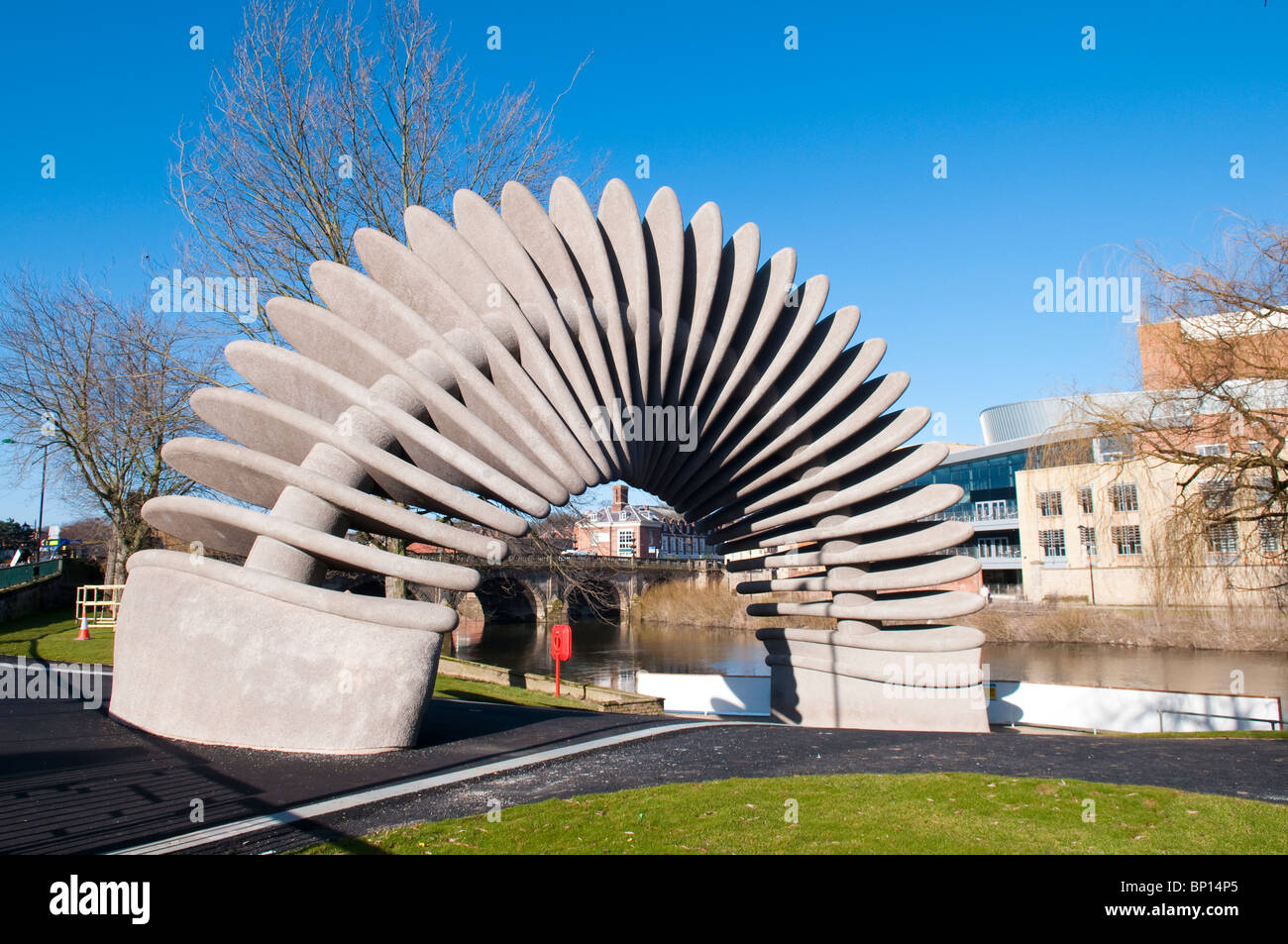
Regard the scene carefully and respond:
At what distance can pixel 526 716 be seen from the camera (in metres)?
11.6

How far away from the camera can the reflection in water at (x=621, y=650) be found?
3378 centimetres

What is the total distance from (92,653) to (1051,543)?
138 feet

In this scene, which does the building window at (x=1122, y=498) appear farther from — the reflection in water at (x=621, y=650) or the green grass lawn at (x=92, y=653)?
the reflection in water at (x=621, y=650)

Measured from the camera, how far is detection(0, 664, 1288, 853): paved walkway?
6188 millimetres

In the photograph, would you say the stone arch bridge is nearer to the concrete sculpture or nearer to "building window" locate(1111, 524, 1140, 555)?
"building window" locate(1111, 524, 1140, 555)

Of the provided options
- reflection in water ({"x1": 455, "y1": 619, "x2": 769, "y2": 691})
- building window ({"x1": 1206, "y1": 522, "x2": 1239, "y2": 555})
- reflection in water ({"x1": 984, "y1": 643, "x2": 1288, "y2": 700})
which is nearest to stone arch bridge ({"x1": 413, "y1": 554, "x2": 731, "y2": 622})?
reflection in water ({"x1": 455, "y1": 619, "x2": 769, "y2": 691})

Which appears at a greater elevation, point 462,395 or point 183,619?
point 462,395

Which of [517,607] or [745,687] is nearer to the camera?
[745,687]

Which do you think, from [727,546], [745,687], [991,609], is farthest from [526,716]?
[991,609]

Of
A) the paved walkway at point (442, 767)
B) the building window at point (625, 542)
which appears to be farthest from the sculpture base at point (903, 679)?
the building window at point (625, 542)

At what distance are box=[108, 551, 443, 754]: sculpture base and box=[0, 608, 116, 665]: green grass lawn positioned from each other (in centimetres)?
979
